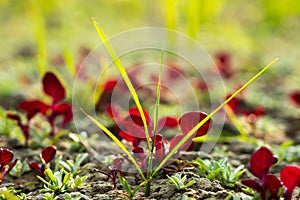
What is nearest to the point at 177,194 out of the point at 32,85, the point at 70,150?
the point at 70,150

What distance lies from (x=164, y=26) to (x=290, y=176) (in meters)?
4.10

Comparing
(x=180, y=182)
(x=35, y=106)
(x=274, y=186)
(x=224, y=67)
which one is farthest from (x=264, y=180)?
(x=224, y=67)

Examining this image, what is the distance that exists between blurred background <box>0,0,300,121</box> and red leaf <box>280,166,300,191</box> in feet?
6.16

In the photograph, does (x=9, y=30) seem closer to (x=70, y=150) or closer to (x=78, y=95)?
(x=78, y=95)

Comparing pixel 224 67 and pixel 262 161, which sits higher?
pixel 224 67

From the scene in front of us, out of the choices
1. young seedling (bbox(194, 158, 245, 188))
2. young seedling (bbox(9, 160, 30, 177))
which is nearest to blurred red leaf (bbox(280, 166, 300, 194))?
young seedling (bbox(194, 158, 245, 188))

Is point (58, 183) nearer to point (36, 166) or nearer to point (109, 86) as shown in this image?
point (36, 166)

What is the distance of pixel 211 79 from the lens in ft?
12.2

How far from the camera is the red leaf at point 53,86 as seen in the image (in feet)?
6.74

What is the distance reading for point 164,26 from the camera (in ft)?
17.4

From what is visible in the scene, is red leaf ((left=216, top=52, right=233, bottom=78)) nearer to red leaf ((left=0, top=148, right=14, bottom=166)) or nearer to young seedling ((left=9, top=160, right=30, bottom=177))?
young seedling ((left=9, top=160, right=30, bottom=177))

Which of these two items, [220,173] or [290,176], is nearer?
[290,176]

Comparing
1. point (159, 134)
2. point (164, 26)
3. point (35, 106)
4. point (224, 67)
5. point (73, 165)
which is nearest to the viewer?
point (159, 134)

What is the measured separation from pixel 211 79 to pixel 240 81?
1.05ft
